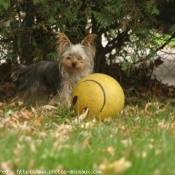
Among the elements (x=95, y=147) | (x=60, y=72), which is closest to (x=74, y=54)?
(x=60, y=72)

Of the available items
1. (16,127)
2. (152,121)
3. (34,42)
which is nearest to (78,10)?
(34,42)

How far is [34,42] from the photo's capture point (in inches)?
283

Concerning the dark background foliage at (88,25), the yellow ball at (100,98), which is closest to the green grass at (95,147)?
the yellow ball at (100,98)

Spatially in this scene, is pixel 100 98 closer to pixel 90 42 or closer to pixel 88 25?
pixel 90 42

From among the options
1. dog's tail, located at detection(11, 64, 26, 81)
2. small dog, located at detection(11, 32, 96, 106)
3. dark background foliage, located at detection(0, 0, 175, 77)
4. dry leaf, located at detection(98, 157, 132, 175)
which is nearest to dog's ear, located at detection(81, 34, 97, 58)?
small dog, located at detection(11, 32, 96, 106)

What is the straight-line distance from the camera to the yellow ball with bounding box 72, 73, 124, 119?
5.33 m

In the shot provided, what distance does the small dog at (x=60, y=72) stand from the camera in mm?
6793

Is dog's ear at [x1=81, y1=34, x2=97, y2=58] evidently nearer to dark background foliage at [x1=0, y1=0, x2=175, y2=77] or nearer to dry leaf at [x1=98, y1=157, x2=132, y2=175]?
dark background foliage at [x1=0, y1=0, x2=175, y2=77]

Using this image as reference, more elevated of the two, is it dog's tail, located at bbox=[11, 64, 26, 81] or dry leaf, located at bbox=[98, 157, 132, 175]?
dry leaf, located at bbox=[98, 157, 132, 175]

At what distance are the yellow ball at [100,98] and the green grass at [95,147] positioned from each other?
263mm

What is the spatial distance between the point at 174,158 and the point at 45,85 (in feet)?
13.7

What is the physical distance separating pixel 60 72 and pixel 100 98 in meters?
1.74

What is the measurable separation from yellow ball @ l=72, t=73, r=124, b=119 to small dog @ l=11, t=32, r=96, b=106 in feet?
3.45

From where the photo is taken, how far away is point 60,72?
6973 millimetres
